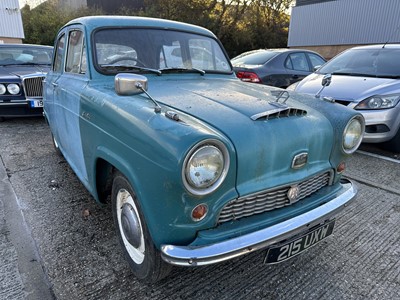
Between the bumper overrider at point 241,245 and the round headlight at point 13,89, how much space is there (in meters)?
5.50

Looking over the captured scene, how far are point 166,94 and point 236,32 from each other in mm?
22184

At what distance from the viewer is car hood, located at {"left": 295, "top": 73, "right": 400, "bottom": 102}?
4.33m

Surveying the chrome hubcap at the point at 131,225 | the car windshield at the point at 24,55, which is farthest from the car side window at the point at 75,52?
the car windshield at the point at 24,55

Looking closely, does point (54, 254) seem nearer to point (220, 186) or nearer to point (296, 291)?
point (220, 186)

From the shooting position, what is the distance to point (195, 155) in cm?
154

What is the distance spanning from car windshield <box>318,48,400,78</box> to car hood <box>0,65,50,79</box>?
17.9 feet

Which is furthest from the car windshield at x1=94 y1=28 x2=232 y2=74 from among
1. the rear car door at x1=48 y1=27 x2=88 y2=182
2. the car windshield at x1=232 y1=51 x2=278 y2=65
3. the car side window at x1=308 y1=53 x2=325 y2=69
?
the car side window at x1=308 y1=53 x2=325 y2=69

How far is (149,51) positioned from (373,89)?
10.8 ft

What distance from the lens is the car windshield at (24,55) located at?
6.72 m

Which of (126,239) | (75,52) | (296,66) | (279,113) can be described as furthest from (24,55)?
(279,113)

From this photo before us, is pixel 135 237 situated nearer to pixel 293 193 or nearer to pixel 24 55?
pixel 293 193

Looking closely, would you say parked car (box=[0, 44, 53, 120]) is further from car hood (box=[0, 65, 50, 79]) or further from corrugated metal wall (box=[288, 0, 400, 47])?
corrugated metal wall (box=[288, 0, 400, 47])

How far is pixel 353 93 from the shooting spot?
14.4 feet

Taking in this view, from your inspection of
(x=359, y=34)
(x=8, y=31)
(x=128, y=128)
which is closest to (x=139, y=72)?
(x=128, y=128)
